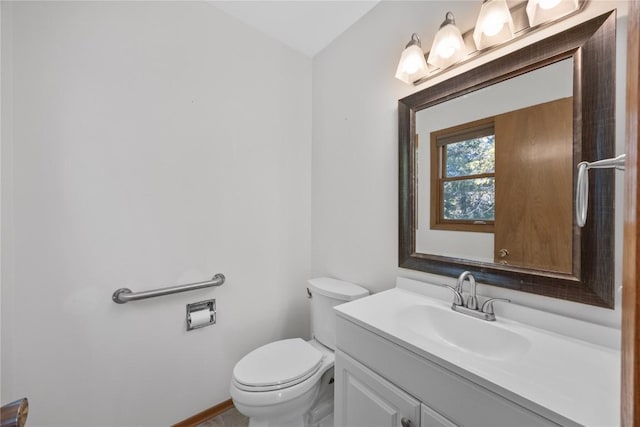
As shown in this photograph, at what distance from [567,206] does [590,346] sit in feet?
1.37

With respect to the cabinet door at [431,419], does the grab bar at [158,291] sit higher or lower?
higher

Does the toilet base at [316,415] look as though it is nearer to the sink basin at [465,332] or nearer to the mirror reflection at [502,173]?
the sink basin at [465,332]

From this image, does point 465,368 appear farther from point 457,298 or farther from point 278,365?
point 278,365

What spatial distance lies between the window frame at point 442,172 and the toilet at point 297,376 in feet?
1.84

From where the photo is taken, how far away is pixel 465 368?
2.15ft

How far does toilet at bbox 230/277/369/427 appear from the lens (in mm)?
1127

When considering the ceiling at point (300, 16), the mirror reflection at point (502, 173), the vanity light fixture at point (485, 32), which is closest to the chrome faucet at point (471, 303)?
the mirror reflection at point (502, 173)

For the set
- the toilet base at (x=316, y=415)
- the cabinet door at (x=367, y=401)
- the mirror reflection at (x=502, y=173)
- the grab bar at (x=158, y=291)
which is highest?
the mirror reflection at (x=502, y=173)

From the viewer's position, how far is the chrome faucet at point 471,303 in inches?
37.1

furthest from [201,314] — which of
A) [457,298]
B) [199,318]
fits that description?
[457,298]

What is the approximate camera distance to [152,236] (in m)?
1.31

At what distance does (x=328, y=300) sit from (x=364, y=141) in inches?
37.2

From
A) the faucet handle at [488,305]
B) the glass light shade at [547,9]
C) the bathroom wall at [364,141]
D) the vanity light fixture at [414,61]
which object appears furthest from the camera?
the bathroom wall at [364,141]

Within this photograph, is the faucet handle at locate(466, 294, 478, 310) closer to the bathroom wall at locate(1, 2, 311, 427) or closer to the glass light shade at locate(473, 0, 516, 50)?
the glass light shade at locate(473, 0, 516, 50)
